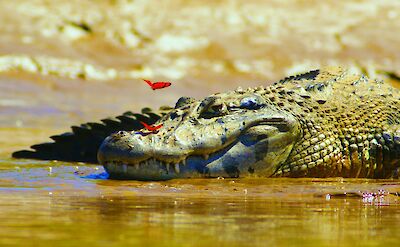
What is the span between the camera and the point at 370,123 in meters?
7.44

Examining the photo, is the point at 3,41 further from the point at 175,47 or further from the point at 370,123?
the point at 370,123

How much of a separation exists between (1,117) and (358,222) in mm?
8304

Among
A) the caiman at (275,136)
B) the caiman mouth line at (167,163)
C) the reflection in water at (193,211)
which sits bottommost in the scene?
the reflection in water at (193,211)

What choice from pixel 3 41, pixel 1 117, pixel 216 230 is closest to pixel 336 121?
pixel 216 230

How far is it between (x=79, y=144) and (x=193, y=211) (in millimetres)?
3749

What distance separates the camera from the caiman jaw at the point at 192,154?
644cm

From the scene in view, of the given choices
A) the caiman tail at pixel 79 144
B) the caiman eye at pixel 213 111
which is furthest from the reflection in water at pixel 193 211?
the caiman tail at pixel 79 144

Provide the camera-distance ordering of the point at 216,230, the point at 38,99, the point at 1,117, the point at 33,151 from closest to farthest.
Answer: the point at 216,230 → the point at 33,151 → the point at 1,117 → the point at 38,99

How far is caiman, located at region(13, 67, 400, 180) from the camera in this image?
21.3ft

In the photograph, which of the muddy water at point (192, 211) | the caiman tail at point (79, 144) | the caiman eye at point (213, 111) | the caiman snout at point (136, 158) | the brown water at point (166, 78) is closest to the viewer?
the muddy water at point (192, 211)

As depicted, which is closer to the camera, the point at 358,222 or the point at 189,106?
the point at 358,222

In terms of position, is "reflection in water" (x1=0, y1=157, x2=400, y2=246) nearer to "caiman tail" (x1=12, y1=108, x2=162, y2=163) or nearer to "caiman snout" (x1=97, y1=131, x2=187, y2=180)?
"caiman snout" (x1=97, y1=131, x2=187, y2=180)

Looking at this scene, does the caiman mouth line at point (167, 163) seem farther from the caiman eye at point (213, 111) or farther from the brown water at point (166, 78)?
the caiman eye at point (213, 111)

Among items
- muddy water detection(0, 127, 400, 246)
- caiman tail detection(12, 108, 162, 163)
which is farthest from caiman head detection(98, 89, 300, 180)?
caiman tail detection(12, 108, 162, 163)
